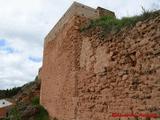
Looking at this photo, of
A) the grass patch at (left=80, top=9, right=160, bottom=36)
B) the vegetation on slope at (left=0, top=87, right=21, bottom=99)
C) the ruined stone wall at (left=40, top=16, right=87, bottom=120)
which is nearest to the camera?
the grass patch at (left=80, top=9, right=160, bottom=36)

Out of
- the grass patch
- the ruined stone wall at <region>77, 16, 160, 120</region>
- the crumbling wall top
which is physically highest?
the crumbling wall top

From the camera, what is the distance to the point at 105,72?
5980 millimetres

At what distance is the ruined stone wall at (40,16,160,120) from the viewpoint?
4.63 metres

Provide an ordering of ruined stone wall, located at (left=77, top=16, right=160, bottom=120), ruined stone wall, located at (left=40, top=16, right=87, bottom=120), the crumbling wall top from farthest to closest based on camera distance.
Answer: the crumbling wall top
ruined stone wall, located at (left=40, top=16, right=87, bottom=120)
ruined stone wall, located at (left=77, top=16, right=160, bottom=120)

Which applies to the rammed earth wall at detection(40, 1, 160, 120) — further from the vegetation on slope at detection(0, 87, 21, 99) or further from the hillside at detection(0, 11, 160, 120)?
the vegetation on slope at detection(0, 87, 21, 99)

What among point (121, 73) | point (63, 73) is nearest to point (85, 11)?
point (63, 73)

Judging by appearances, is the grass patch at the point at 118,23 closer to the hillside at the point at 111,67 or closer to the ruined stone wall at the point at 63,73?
the hillside at the point at 111,67

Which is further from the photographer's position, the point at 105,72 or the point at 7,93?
the point at 7,93

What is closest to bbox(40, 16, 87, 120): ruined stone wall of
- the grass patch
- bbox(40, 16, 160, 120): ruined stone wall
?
bbox(40, 16, 160, 120): ruined stone wall

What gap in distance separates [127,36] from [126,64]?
23.6 inches

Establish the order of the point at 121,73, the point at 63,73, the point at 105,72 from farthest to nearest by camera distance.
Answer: the point at 63,73
the point at 105,72
the point at 121,73

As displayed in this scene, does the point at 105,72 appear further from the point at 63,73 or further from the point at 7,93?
the point at 7,93

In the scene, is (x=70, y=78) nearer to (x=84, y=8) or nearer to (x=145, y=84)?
(x=84, y=8)

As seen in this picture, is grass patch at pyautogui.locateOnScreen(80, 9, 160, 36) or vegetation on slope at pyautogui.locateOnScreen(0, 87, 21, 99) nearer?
grass patch at pyautogui.locateOnScreen(80, 9, 160, 36)
